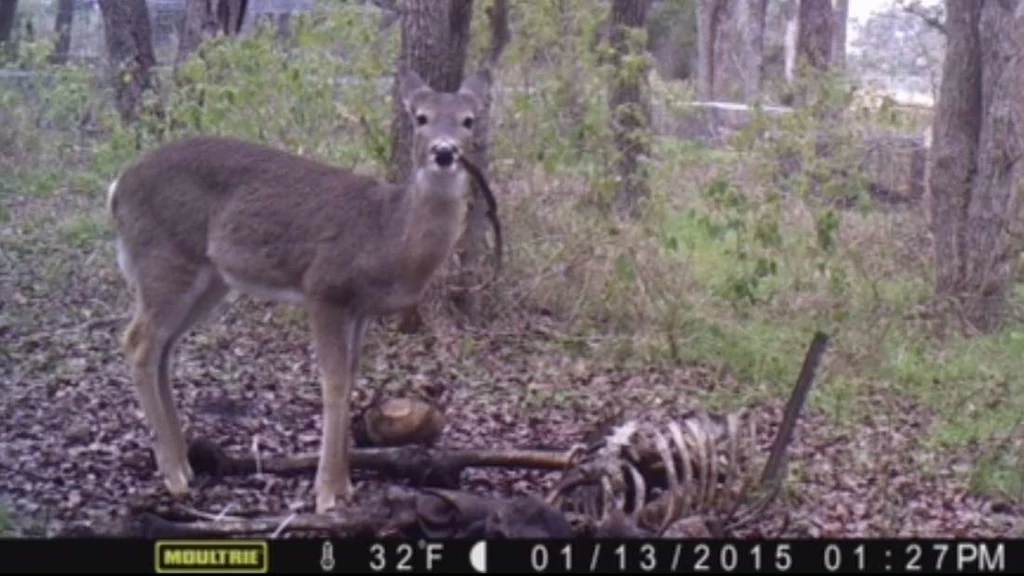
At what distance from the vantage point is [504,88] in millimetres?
11383

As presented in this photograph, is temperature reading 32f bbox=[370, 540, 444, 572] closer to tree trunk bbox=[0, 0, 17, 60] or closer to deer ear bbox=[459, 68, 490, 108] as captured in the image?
deer ear bbox=[459, 68, 490, 108]

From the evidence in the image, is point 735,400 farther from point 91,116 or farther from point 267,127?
point 91,116

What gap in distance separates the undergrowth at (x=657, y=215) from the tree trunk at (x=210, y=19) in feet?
10.9

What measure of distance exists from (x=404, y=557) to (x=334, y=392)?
2.18 metres

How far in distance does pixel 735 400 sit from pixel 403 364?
1773 millimetres

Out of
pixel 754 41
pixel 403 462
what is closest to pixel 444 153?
pixel 403 462

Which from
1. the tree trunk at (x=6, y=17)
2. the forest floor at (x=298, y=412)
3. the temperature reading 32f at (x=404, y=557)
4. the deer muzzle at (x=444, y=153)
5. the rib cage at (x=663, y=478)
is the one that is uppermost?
the deer muzzle at (x=444, y=153)

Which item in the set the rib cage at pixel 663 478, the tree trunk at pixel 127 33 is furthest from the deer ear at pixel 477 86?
the tree trunk at pixel 127 33

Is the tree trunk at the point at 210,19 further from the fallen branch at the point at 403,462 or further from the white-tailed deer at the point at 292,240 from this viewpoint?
the fallen branch at the point at 403,462

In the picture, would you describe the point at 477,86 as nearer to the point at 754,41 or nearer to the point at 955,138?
the point at 955,138

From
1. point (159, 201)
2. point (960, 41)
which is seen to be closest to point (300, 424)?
point (159, 201)

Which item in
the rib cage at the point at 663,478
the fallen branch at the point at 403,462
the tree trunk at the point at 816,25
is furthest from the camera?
the tree trunk at the point at 816,25

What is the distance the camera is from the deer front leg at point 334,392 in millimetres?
7309

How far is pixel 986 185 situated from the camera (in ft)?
38.7
